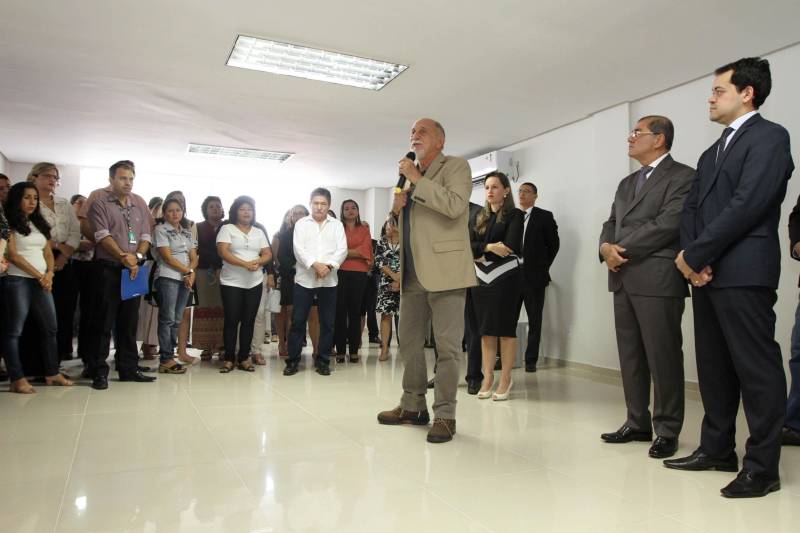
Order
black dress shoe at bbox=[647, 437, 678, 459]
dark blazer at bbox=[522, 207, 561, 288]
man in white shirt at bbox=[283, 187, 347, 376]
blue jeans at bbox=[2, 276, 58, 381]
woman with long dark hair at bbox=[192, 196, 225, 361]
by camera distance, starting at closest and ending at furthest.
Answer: black dress shoe at bbox=[647, 437, 678, 459]
blue jeans at bbox=[2, 276, 58, 381]
man in white shirt at bbox=[283, 187, 347, 376]
woman with long dark hair at bbox=[192, 196, 225, 361]
dark blazer at bbox=[522, 207, 561, 288]

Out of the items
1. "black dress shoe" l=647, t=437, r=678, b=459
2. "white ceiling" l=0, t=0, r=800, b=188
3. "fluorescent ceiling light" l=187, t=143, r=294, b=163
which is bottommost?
"black dress shoe" l=647, t=437, r=678, b=459

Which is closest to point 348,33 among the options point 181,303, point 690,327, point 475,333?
point 475,333

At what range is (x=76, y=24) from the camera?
12.2ft

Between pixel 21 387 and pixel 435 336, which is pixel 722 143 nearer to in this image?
pixel 435 336

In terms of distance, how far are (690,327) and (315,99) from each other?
146 inches

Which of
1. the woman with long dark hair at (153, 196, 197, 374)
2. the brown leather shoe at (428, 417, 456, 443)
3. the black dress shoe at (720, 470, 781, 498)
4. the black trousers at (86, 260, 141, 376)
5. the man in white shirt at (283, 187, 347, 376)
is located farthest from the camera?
the man in white shirt at (283, 187, 347, 376)

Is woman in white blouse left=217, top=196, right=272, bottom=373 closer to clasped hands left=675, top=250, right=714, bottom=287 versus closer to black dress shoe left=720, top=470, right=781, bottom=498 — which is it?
clasped hands left=675, top=250, right=714, bottom=287

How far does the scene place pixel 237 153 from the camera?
777 centimetres

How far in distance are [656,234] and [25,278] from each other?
3757 millimetres

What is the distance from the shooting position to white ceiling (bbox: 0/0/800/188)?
3520 mm

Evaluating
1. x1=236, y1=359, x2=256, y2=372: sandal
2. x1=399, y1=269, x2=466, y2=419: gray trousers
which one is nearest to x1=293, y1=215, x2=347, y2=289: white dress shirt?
x1=236, y1=359, x2=256, y2=372: sandal

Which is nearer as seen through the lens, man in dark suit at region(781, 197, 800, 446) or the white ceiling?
man in dark suit at region(781, 197, 800, 446)

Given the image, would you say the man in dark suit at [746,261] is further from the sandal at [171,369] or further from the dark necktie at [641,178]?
the sandal at [171,369]

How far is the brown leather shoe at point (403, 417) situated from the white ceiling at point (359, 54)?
2295 millimetres
